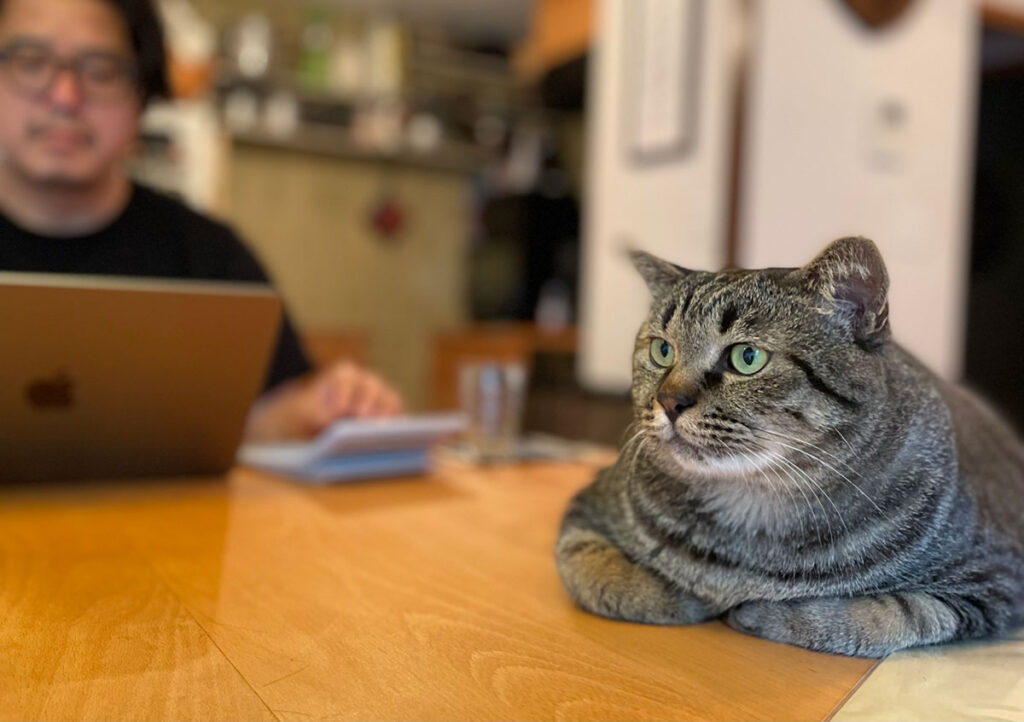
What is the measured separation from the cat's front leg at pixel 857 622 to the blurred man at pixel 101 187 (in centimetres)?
88

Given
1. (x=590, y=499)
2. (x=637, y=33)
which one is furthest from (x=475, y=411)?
(x=637, y=33)

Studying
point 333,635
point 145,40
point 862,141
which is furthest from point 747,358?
point 862,141

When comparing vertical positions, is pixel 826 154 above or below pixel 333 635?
above

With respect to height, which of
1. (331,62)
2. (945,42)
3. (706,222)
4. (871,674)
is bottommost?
(871,674)

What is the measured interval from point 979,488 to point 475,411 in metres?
0.88

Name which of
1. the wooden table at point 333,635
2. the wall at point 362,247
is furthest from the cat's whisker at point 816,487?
the wall at point 362,247

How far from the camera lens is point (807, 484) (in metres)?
0.61

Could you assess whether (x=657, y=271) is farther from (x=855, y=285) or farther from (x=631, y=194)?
(x=631, y=194)

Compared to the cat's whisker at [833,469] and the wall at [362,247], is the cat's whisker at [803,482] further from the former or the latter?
the wall at [362,247]

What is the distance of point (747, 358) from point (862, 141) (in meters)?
1.90

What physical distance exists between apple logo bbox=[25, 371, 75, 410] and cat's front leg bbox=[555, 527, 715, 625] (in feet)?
2.04

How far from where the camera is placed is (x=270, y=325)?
0.95 meters

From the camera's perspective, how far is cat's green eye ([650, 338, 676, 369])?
2.16ft

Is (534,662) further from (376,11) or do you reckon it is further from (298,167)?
(376,11)
